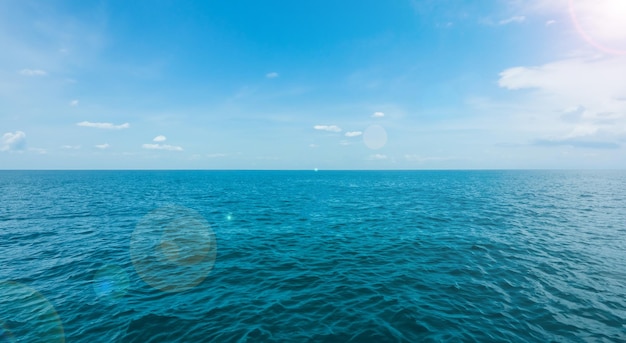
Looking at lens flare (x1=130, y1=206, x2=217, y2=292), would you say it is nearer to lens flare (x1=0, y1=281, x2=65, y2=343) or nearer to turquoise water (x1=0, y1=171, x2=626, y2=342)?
turquoise water (x1=0, y1=171, x2=626, y2=342)

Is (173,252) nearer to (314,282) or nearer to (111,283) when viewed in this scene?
(111,283)

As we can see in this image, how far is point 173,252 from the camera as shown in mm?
24266

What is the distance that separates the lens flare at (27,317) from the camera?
12.1 metres

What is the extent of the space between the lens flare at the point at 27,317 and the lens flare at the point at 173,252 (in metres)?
5.12

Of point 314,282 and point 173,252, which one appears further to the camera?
point 173,252

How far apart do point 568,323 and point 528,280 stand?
5.35 metres

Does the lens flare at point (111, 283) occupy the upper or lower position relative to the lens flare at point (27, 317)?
lower

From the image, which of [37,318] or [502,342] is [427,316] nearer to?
[502,342]

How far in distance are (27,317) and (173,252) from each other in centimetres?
1089

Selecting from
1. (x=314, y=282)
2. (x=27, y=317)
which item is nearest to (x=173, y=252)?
(x=27, y=317)

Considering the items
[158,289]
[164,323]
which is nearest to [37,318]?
[158,289]

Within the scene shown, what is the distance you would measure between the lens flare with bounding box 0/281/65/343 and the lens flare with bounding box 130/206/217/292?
16.8 ft

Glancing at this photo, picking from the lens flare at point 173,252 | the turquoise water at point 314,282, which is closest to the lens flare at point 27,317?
the turquoise water at point 314,282

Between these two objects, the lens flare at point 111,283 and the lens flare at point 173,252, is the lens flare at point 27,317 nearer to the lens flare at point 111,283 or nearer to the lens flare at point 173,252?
the lens flare at point 111,283
